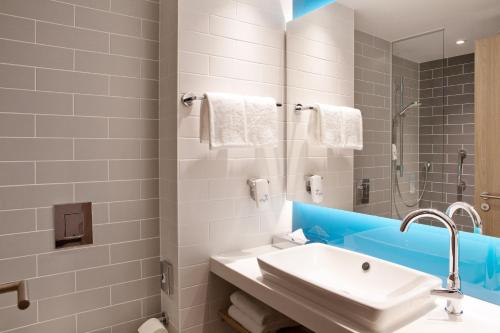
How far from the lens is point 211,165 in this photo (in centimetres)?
167

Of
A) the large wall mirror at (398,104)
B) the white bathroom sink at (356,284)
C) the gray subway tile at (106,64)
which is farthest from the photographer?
the gray subway tile at (106,64)

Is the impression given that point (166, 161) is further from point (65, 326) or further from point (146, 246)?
point (65, 326)

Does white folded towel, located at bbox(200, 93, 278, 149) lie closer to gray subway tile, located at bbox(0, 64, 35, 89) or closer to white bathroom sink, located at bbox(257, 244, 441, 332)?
white bathroom sink, located at bbox(257, 244, 441, 332)

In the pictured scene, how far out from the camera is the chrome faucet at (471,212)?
124 centimetres

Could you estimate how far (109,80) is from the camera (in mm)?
1648

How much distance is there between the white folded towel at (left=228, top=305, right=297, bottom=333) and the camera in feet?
4.85

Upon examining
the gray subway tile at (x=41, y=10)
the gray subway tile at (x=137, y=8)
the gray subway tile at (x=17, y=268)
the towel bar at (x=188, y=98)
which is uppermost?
the gray subway tile at (x=137, y=8)

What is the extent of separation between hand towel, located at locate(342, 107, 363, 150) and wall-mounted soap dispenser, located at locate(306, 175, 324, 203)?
0.24 m

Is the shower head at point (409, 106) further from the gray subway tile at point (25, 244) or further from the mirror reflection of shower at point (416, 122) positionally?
the gray subway tile at point (25, 244)

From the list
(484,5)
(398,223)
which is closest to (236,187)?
(398,223)

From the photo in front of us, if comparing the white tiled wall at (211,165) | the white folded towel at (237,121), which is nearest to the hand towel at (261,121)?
the white folded towel at (237,121)

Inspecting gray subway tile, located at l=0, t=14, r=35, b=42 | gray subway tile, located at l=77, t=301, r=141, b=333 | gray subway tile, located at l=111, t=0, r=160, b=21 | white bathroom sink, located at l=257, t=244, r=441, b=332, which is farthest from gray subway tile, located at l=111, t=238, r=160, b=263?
gray subway tile, located at l=111, t=0, r=160, b=21

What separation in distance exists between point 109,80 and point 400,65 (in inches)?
52.3

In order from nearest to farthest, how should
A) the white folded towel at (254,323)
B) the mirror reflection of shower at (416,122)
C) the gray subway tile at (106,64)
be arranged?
the mirror reflection of shower at (416,122) → the white folded towel at (254,323) → the gray subway tile at (106,64)
